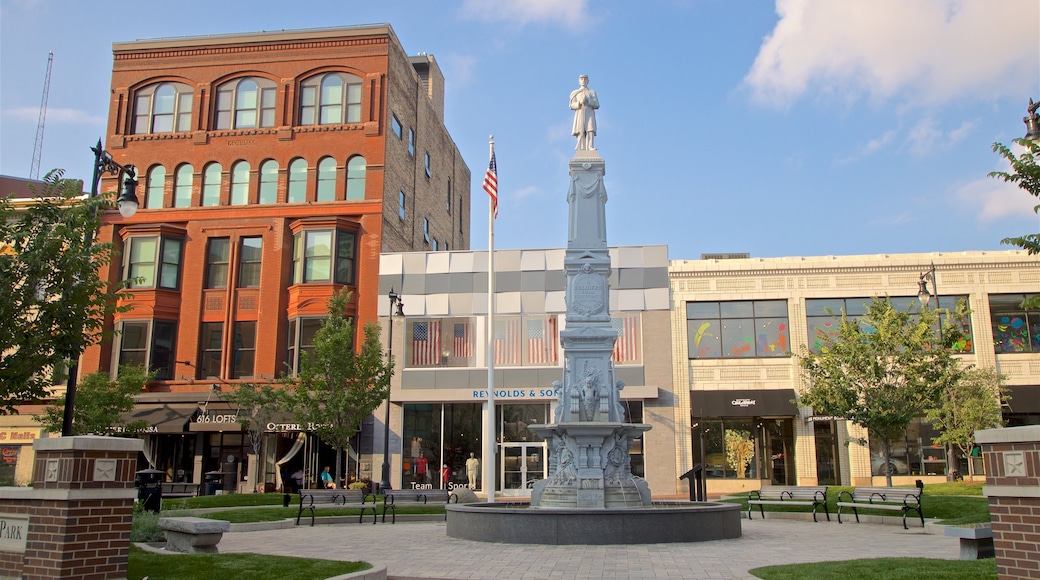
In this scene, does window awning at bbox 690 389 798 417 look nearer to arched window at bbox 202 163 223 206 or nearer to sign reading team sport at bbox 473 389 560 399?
sign reading team sport at bbox 473 389 560 399

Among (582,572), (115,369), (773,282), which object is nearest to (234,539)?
(582,572)

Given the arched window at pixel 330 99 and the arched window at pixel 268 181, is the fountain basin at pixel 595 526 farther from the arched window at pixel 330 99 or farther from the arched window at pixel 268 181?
the arched window at pixel 330 99

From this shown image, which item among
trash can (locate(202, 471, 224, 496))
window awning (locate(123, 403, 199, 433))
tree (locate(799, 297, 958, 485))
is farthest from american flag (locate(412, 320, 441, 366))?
tree (locate(799, 297, 958, 485))

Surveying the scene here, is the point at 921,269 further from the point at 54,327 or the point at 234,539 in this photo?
the point at 54,327

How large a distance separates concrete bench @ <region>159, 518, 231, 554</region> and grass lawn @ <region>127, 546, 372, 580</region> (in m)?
0.83

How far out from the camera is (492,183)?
93.0ft

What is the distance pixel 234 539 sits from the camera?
16.3 metres

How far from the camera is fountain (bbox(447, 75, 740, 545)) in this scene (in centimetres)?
1450

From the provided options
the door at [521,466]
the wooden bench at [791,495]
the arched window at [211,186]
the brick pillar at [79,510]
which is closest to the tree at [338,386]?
the door at [521,466]

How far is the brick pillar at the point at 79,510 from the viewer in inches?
318

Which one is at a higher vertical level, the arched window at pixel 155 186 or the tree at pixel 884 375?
the arched window at pixel 155 186

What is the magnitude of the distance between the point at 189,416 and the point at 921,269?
1268 inches

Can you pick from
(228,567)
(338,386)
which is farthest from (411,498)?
(228,567)

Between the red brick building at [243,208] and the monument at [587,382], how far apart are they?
1858cm
